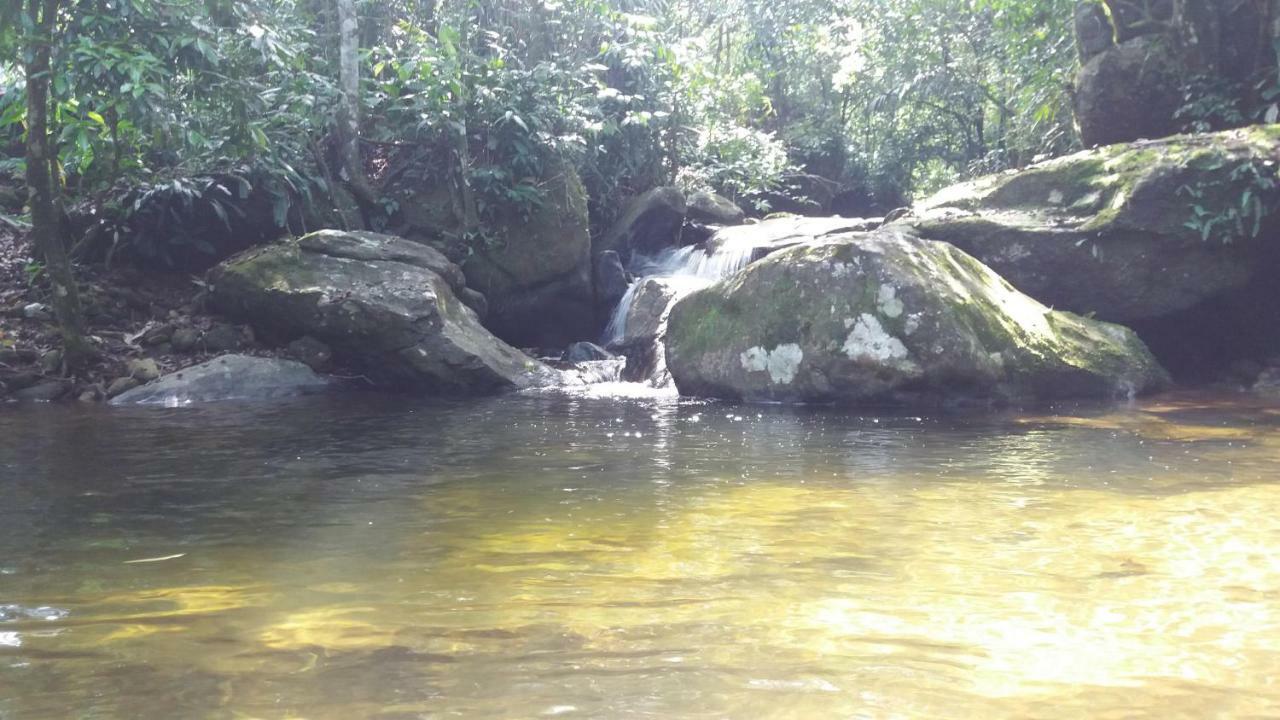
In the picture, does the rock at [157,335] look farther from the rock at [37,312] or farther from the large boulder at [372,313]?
the rock at [37,312]

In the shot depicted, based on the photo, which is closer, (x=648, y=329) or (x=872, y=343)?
(x=872, y=343)

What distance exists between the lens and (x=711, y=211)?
1552 cm

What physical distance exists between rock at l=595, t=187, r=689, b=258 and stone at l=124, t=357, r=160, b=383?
21.9 ft

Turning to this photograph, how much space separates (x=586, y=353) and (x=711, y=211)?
15.4 ft

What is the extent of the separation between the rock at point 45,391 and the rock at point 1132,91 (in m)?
11.7

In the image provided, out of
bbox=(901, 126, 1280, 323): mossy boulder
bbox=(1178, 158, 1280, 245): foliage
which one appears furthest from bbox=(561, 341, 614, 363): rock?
bbox=(1178, 158, 1280, 245): foliage

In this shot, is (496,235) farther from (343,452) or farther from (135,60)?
(343,452)

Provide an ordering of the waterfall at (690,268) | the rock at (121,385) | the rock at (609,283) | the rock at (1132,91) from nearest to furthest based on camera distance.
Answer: the rock at (121,385), the rock at (1132,91), the waterfall at (690,268), the rock at (609,283)

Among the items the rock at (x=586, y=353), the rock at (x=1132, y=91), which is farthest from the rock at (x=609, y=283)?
the rock at (x=1132, y=91)

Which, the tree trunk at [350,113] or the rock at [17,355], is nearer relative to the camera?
the rock at [17,355]

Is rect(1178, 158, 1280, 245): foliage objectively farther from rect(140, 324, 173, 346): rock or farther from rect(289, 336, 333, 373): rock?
rect(140, 324, 173, 346): rock

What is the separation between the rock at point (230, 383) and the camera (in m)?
9.16

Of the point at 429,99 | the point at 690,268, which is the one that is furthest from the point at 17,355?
the point at 690,268

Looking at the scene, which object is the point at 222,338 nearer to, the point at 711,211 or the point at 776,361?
the point at 776,361
